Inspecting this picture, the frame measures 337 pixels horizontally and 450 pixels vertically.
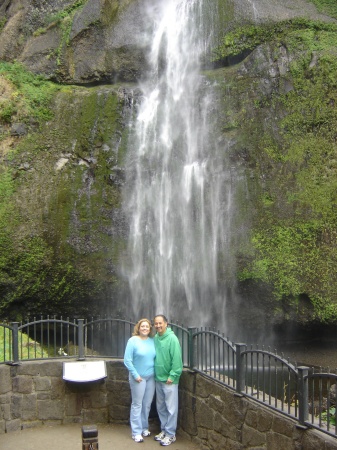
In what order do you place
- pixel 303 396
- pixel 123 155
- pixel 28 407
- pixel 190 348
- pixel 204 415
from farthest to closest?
pixel 123 155 < pixel 28 407 < pixel 190 348 < pixel 204 415 < pixel 303 396

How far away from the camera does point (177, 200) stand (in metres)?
14.2

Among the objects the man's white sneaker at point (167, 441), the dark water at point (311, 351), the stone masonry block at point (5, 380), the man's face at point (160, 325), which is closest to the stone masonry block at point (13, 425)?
the stone masonry block at point (5, 380)

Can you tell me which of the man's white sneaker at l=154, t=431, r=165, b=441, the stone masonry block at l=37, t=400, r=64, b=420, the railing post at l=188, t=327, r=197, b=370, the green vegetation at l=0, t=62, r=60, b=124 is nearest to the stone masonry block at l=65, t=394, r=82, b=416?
the stone masonry block at l=37, t=400, r=64, b=420

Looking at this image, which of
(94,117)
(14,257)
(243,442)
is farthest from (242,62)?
(243,442)

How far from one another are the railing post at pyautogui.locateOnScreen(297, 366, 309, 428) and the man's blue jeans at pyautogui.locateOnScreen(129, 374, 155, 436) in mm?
2391

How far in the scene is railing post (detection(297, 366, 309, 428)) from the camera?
5191 mm

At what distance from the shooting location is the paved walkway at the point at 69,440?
7055 mm

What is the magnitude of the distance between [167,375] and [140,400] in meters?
0.51

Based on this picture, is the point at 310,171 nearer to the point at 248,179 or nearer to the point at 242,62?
the point at 248,179

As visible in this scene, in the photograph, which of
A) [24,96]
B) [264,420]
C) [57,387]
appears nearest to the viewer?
[264,420]

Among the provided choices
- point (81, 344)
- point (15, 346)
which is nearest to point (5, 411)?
point (15, 346)

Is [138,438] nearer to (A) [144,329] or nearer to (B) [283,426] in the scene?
(A) [144,329]

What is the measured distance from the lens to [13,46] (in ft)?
55.3

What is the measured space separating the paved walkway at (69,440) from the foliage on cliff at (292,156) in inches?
262
